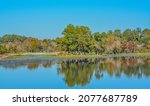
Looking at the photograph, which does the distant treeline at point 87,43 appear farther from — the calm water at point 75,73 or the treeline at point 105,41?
the calm water at point 75,73

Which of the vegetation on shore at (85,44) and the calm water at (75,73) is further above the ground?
the vegetation on shore at (85,44)

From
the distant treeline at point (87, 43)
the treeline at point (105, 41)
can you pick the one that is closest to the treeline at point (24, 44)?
the distant treeline at point (87, 43)

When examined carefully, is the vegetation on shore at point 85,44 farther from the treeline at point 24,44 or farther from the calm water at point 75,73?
the calm water at point 75,73

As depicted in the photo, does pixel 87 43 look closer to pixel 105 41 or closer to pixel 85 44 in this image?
pixel 85 44

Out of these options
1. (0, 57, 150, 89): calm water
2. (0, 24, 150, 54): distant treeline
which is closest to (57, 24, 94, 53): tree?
(0, 24, 150, 54): distant treeline

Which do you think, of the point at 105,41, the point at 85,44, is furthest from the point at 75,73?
the point at 105,41

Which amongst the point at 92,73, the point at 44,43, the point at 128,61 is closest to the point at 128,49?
the point at 128,61

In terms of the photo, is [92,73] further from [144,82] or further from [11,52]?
[11,52]

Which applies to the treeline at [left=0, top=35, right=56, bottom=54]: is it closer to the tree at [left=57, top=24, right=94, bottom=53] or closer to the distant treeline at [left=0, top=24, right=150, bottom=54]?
the distant treeline at [left=0, top=24, right=150, bottom=54]

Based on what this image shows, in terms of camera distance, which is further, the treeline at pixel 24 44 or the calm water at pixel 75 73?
the treeline at pixel 24 44
